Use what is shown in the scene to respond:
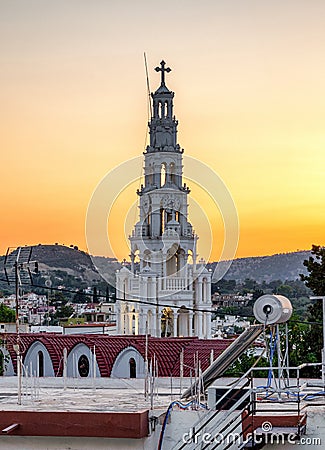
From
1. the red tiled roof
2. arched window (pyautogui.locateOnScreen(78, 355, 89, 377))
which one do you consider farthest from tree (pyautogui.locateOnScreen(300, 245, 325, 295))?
arched window (pyautogui.locateOnScreen(78, 355, 89, 377))

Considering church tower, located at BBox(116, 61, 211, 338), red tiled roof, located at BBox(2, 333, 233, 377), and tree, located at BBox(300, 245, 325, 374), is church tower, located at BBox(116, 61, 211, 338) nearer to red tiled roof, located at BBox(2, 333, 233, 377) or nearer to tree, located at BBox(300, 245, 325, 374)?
tree, located at BBox(300, 245, 325, 374)

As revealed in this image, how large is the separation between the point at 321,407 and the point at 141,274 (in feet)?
112

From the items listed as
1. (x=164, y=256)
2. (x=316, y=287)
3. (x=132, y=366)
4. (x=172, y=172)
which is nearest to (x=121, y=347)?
(x=132, y=366)

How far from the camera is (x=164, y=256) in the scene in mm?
51531

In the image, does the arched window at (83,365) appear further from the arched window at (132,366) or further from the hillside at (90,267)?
the hillside at (90,267)

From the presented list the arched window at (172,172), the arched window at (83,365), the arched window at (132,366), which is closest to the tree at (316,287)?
the arched window at (132,366)

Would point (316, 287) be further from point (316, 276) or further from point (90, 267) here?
point (90, 267)

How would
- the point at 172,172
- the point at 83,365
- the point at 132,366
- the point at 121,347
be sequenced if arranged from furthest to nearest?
the point at 172,172 < the point at 121,347 < the point at 132,366 < the point at 83,365

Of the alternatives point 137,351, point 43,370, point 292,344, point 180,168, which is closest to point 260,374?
point 137,351

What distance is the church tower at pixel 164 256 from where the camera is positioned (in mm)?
50656

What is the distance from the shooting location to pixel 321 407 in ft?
52.8

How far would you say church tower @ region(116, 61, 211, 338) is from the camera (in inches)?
1994

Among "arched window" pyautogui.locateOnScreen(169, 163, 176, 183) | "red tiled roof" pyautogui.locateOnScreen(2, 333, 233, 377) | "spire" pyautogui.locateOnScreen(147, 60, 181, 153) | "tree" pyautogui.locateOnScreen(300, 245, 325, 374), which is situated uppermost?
"spire" pyautogui.locateOnScreen(147, 60, 181, 153)

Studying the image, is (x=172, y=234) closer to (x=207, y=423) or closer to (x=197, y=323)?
(x=197, y=323)
